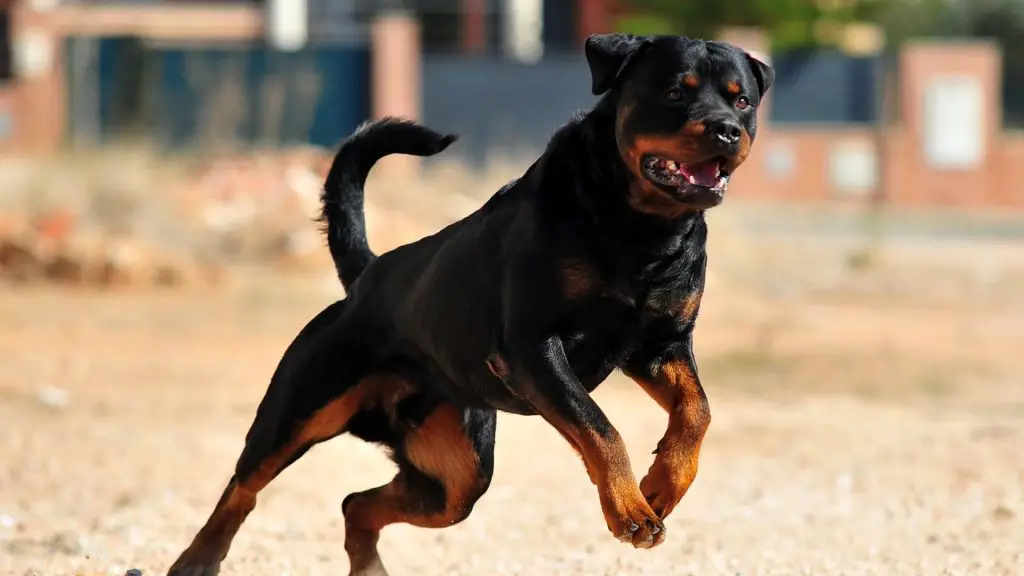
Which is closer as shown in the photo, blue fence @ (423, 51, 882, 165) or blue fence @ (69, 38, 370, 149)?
blue fence @ (69, 38, 370, 149)

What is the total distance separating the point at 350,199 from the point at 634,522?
1.88 m

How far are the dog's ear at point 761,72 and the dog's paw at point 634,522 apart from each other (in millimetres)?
1278

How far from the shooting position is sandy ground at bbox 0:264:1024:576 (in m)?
6.47

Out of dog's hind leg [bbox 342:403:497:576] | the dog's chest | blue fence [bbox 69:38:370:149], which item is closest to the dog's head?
the dog's chest

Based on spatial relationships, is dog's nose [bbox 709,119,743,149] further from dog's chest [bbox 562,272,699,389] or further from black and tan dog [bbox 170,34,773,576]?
dog's chest [bbox 562,272,699,389]

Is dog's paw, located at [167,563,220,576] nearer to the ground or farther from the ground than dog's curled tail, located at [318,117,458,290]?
nearer to the ground

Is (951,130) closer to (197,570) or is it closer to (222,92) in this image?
(222,92)

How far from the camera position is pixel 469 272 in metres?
4.93

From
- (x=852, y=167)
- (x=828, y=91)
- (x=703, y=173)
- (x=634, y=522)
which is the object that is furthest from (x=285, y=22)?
(x=634, y=522)

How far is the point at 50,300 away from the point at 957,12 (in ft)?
105

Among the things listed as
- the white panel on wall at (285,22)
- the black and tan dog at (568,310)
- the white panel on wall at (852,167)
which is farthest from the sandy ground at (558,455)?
the white panel on wall at (285,22)

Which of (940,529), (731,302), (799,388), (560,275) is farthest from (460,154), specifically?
(560,275)

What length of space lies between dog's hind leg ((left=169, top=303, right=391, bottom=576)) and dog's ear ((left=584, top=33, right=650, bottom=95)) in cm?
120

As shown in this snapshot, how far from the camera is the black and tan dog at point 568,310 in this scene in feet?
14.7
